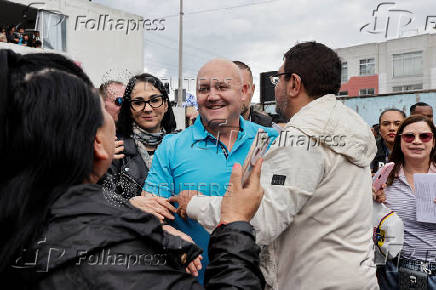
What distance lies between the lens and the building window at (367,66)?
90.3 feet

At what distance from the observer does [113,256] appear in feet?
2.63

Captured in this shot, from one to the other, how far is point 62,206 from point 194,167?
1.24 m

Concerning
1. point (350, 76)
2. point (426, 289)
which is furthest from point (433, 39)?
point (426, 289)

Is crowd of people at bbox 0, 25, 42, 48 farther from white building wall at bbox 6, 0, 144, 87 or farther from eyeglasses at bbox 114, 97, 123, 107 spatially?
eyeglasses at bbox 114, 97, 123, 107

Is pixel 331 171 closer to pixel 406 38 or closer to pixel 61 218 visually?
pixel 61 218

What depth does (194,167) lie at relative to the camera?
2049mm

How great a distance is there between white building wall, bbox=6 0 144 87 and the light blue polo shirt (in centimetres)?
1054

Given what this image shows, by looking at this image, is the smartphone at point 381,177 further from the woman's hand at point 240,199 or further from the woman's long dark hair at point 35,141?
the woman's long dark hair at point 35,141

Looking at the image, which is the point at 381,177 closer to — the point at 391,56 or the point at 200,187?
the point at 200,187

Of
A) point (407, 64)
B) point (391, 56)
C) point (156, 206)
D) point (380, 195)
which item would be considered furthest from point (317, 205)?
point (407, 64)

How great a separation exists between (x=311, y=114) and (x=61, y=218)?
115cm

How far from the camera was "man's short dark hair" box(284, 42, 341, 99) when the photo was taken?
1771mm

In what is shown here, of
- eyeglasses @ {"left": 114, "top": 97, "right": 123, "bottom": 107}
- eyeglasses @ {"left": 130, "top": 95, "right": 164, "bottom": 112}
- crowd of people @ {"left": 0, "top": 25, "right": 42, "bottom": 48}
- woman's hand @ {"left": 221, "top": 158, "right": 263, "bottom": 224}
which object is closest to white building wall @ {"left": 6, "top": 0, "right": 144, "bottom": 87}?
crowd of people @ {"left": 0, "top": 25, "right": 42, "bottom": 48}

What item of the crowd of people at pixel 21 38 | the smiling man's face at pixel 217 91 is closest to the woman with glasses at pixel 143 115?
the smiling man's face at pixel 217 91
